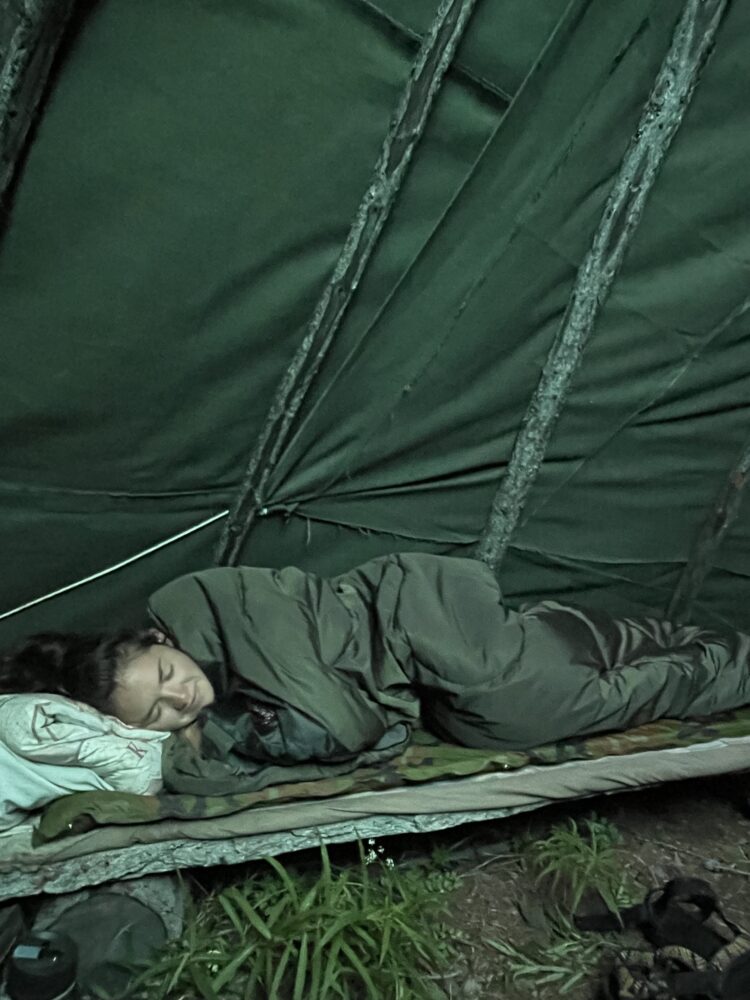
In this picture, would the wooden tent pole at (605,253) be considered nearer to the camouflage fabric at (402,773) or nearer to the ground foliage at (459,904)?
the camouflage fabric at (402,773)

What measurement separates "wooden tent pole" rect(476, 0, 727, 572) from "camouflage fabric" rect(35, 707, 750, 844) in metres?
0.76

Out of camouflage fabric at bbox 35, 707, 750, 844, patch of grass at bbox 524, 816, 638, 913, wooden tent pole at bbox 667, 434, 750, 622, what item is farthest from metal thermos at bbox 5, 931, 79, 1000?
wooden tent pole at bbox 667, 434, 750, 622

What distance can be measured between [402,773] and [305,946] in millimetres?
478

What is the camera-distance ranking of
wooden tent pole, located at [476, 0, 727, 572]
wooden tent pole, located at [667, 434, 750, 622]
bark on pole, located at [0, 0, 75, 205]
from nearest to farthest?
bark on pole, located at [0, 0, 75, 205]
wooden tent pole, located at [476, 0, 727, 572]
wooden tent pole, located at [667, 434, 750, 622]

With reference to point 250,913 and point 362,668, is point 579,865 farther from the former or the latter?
point 250,913

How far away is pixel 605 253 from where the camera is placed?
2.31 metres

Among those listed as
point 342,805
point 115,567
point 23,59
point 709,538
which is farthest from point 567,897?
point 23,59

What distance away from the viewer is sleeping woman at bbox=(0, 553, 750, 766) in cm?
223

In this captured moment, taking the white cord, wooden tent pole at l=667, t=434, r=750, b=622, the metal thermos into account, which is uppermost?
wooden tent pole at l=667, t=434, r=750, b=622

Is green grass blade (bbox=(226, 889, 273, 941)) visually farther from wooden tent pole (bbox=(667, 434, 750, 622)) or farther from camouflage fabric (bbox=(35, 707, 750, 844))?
wooden tent pole (bbox=(667, 434, 750, 622))

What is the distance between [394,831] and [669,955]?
731 millimetres

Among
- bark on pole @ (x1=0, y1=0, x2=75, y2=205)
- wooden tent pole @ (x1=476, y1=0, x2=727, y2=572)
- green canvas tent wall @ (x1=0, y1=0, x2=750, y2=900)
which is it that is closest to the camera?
bark on pole @ (x1=0, y1=0, x2=75, y2=205)

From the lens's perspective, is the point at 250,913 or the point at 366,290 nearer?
the point at 250,913

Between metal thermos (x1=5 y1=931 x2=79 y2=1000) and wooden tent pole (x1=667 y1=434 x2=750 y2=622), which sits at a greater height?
wooden tent pole (x1=667 y1=434 x2=750 y2=622)
